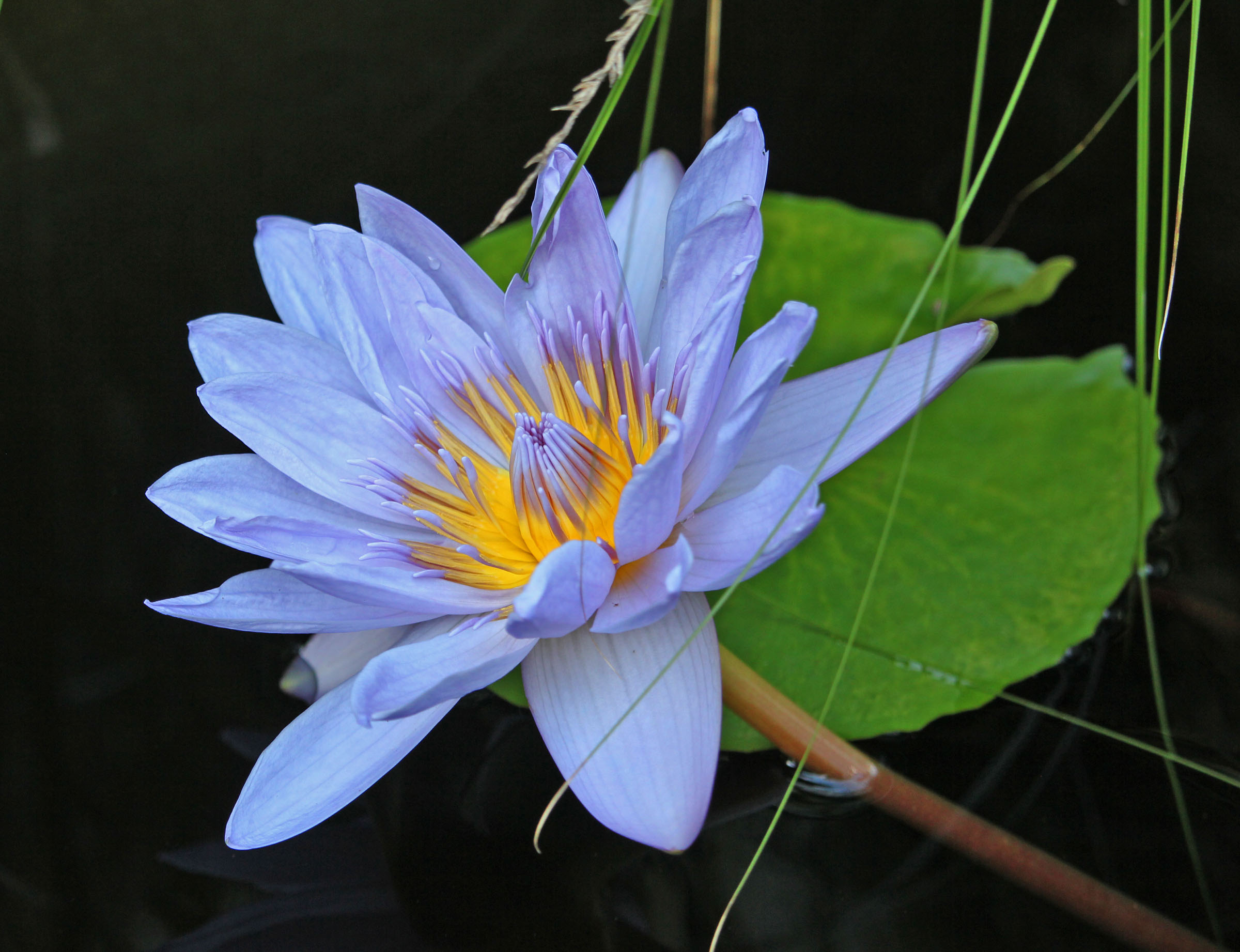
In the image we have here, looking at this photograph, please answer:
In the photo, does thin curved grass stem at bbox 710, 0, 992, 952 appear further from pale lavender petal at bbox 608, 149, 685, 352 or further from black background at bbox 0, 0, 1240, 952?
pale lavender petal at bbox 608, 149, 685, 352

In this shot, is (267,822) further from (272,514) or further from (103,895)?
(103,895)

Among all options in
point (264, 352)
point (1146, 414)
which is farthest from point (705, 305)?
point (1146, 414)

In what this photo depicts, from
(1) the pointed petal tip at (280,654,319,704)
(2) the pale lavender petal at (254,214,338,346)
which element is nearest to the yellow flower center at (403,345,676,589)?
(2) the pale lavender petal at (254,214,338,346)

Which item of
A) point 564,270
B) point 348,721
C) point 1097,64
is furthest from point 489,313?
point 1097,64

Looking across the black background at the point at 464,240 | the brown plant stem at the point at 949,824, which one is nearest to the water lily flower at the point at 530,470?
the brown plant stem at the point at 949,824

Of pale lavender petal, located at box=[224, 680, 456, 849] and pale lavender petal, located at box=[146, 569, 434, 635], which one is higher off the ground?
pale lavender petal, located at box=[146, 569, 434, 635]

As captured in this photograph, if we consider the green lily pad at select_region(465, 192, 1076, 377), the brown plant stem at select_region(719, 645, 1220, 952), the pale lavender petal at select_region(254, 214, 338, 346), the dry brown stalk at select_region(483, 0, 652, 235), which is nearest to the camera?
the dry brown stalk at select_region(483, 0, 652, 235)
